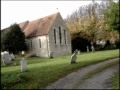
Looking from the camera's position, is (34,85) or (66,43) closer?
(34,85)

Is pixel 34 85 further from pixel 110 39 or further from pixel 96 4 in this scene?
pixel 96 4

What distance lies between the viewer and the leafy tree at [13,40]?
2124 inches

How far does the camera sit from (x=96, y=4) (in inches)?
2960

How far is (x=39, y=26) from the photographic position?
2254 inches

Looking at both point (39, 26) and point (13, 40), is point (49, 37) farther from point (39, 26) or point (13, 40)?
point (13, 40)

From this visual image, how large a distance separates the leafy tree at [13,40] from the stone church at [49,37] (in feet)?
10.5

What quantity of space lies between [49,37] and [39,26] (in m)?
5.08

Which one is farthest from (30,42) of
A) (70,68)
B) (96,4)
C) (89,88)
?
(89,88)

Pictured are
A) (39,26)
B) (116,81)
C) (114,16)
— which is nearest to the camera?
(116,81)

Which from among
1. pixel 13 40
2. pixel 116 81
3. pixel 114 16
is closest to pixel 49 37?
pixel 13 40

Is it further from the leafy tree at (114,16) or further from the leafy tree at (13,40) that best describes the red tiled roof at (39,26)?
the leafy tree at (114,16)

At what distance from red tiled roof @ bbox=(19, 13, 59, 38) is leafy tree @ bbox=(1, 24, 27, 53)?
3.49 meters

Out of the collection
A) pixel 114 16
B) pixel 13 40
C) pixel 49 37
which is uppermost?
pixel 114 16

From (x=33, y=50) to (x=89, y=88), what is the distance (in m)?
42.7
